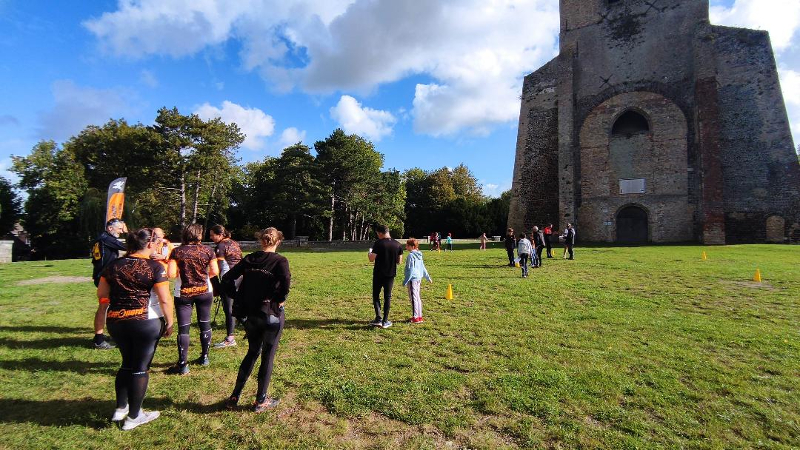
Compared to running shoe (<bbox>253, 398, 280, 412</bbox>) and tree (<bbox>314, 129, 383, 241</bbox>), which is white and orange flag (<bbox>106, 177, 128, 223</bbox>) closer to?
running shoe (<bbox>253, 398, 280, 412</bbox>)

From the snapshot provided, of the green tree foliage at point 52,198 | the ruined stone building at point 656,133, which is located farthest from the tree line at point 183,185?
the ruined stone building at point 656,133

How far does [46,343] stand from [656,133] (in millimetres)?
30629

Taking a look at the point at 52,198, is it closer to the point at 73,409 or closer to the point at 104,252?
the point at 104,252

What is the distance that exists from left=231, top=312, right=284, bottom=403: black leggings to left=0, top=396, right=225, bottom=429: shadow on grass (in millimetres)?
420

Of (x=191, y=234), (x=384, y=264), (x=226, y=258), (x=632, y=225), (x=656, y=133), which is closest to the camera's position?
(x=191, y=234)

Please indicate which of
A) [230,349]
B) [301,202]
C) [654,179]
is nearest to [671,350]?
[230,349]

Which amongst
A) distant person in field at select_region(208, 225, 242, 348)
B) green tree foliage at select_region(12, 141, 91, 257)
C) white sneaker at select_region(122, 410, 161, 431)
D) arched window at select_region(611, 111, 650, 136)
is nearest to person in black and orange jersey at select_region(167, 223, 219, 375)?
distant person in field at select_region(208, 225, 242, 348)

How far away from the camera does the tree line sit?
107 feet

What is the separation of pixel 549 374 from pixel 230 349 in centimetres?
425

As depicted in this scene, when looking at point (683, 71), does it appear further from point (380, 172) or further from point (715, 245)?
point (380, 172)

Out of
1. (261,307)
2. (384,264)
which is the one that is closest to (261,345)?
(261,307)

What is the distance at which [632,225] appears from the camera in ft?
86.3

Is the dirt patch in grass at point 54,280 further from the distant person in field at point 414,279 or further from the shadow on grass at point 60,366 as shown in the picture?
the distant person in field at point 414,279

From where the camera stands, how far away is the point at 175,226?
130 ft
